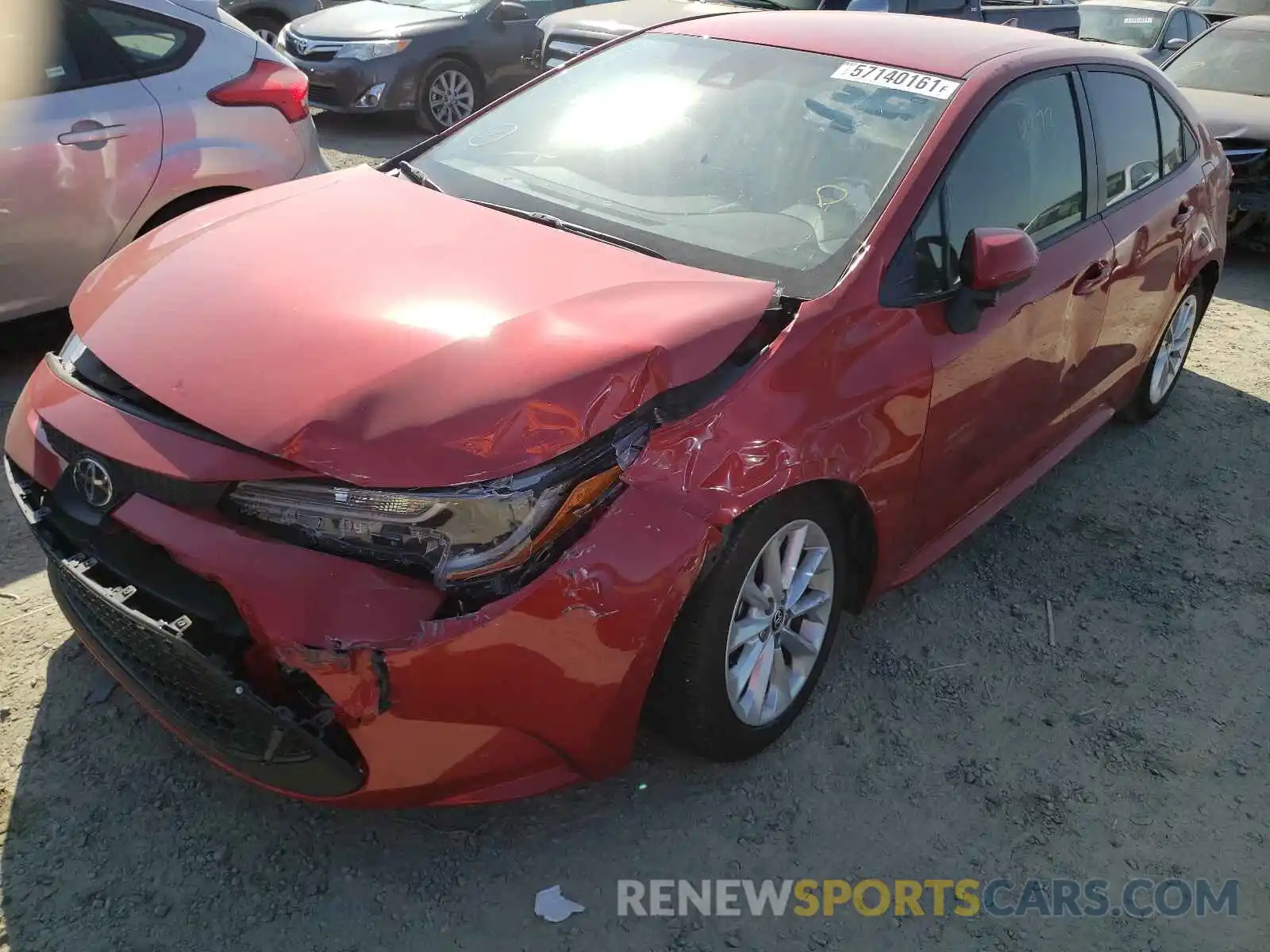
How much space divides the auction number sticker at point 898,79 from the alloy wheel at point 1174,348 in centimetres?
206

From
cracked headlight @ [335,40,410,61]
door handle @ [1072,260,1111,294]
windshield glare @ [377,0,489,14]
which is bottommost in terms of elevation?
cracked headlight @ [335,40,410,61]

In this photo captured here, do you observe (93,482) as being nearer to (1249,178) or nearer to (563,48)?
(563,48)

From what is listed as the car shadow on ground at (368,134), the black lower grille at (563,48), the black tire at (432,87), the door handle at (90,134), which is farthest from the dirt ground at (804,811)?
the black tire at (432,87)

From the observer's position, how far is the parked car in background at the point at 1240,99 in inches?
283

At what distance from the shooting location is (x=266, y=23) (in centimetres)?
1054

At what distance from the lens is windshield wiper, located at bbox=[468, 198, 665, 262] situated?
2783 millimetres

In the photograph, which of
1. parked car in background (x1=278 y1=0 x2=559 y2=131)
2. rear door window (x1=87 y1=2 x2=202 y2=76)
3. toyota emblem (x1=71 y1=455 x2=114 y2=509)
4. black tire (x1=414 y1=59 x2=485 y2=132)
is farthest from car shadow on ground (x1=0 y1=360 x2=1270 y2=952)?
black tire (x1=414 y1=59 x2=485 y2=132)

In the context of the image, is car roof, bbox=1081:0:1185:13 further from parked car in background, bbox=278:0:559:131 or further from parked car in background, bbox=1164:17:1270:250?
parked car in background, bbox=278:0:559:131

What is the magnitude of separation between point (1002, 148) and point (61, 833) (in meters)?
3.00

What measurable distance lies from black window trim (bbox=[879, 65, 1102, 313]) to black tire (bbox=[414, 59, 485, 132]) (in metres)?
6.35

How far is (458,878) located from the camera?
7.88 feet

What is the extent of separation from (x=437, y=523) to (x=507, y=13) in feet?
26.7

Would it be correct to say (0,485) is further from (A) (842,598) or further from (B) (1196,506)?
(B) (1196,506)

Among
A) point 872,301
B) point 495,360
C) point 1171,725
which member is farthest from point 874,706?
point 495,360
